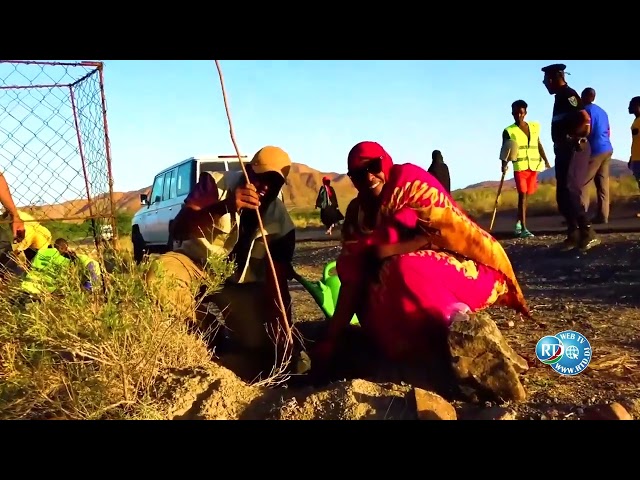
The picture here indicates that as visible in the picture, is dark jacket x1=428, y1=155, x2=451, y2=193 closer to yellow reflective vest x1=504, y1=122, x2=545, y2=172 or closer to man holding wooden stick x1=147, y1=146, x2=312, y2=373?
yellow reflective vest x1=504, y1=122, x2=545, y2=172

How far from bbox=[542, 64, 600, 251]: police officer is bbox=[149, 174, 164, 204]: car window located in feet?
22.7

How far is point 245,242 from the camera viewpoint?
160 inches

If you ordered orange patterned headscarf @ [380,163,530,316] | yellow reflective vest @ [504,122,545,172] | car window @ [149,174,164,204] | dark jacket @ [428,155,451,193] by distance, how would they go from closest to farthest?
orange patterned headscarf @ [380,163,530,316], yellow reflective vest @ [504,122,545,172], dark jacket @ [428,155,451,193], car window @ [149,174,164,204]

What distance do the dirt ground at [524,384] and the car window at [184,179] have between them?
4662 mm

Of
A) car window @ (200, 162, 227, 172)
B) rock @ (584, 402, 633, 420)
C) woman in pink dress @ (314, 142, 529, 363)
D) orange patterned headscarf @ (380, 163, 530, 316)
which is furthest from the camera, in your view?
car window @ (200, 162, 227, 172)

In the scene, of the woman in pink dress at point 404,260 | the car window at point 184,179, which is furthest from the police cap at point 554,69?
the car window at point 184,179

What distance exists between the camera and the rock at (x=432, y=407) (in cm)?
274

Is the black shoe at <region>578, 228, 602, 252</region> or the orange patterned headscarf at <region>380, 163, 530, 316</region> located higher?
the orange patterned headscarf at <region>380, 163, 530, 316</region>

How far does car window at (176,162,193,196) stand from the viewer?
387 inches

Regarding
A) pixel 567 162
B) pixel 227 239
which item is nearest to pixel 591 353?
pixel 227 239

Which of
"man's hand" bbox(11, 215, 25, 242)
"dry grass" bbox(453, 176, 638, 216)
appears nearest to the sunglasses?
"man's hand" bbox(11, 215, 25, 242)

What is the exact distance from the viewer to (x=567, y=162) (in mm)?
6305

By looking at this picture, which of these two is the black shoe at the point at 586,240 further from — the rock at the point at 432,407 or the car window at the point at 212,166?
the car window at the point at 212,166
